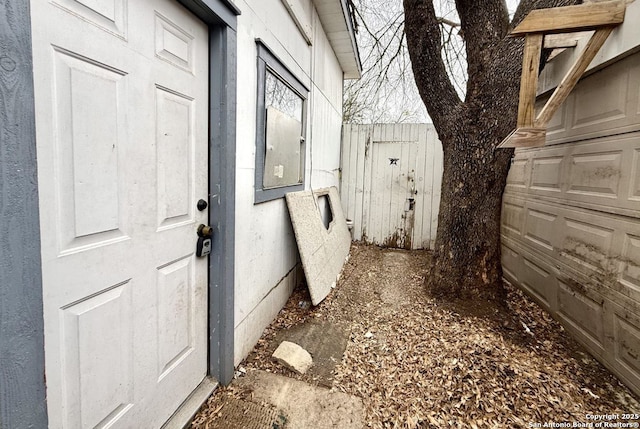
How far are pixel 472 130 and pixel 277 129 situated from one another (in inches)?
74.6

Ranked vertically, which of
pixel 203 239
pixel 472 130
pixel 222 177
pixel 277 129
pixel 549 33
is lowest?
pixel 203 239

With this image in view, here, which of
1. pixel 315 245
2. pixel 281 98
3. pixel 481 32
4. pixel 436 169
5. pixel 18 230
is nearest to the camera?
pixel 18 230

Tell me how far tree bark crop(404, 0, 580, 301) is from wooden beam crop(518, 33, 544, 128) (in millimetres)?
602

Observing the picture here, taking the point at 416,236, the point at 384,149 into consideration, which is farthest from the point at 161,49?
the point at 416,236

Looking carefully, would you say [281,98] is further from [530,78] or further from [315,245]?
[530,78]

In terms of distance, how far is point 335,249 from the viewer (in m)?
4.05

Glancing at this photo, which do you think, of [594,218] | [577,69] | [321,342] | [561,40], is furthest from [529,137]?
[321,342]

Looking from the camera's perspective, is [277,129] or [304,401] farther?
[277,129]

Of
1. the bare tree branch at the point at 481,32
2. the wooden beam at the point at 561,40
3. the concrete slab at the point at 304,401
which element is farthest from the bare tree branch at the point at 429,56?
the concrete slab at the point at 304,401

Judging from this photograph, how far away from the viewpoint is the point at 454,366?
212cm

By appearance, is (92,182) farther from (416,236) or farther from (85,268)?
(416,236)

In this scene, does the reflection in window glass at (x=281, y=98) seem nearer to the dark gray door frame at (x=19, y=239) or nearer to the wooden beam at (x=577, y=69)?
the dark gray door frame at (x=19, y=239)

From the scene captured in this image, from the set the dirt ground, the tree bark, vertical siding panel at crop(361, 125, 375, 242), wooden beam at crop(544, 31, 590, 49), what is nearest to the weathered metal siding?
the dirt ground

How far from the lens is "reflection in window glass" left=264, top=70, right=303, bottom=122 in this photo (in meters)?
2.39
